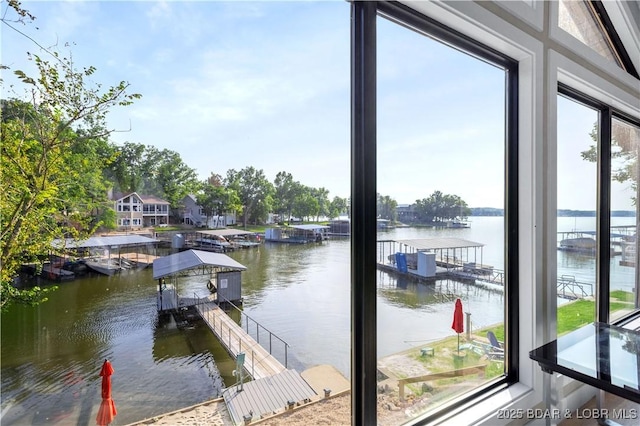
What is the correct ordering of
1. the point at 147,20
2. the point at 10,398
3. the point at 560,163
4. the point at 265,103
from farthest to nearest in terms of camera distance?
the point at 560,163 < the point at 265,103 < the point at 147,20 < the point at 10,398

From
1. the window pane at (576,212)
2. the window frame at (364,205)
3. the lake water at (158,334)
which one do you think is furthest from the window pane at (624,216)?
the window frame at (364,205)

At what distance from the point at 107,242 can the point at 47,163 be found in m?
0.25

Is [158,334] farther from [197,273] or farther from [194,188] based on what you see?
[194,188]

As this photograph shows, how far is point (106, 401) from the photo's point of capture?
817 millimetres

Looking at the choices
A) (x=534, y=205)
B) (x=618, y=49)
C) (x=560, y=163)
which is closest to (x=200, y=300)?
(x=534, y=205)

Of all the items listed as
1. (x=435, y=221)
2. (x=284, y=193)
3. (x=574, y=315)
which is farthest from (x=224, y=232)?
(x=574, y=315)

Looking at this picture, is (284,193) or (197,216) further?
Result: (284,193)

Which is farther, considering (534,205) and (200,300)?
(534,205)

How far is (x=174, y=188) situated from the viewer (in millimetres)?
959

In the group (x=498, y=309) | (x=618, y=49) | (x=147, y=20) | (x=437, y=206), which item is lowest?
(x=498, y=309)

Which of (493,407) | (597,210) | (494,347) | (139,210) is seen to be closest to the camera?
(139,210)

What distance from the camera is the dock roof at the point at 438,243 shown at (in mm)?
1476

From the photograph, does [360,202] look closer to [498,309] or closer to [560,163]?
[498,309]

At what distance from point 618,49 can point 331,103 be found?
2787 mm
